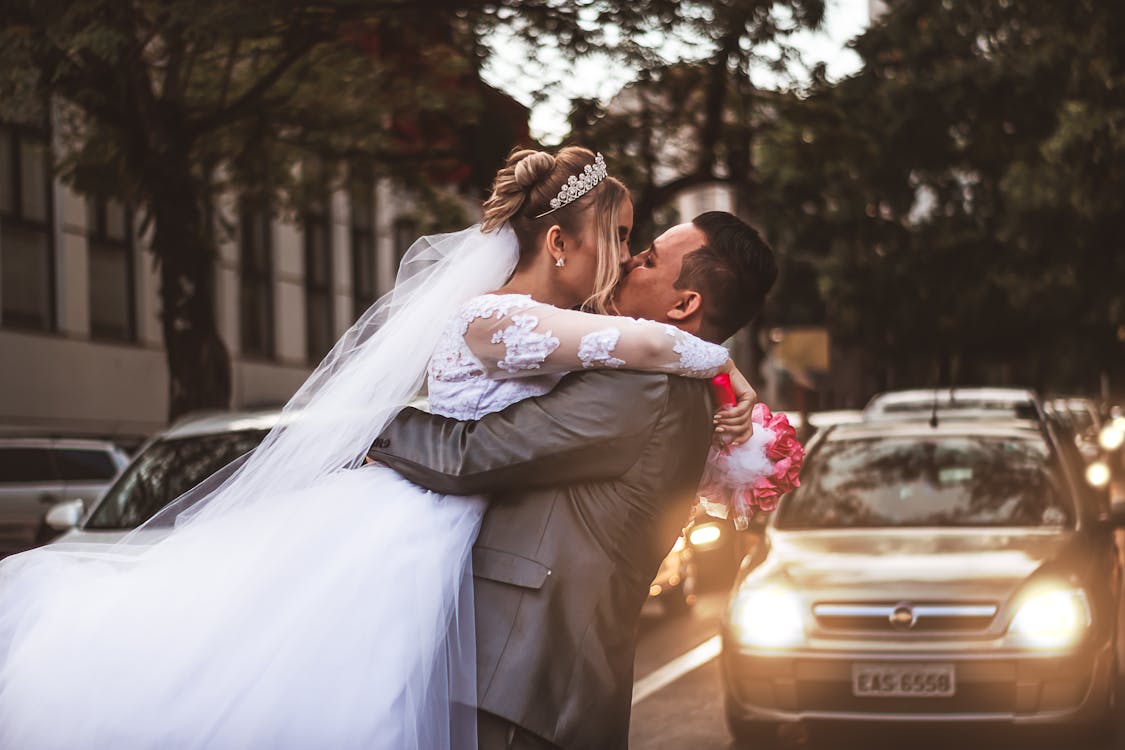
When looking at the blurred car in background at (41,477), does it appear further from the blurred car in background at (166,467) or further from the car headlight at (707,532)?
the car headlight at (707,532)

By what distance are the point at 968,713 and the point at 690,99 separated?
11717 mm

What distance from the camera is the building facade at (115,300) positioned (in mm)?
22312

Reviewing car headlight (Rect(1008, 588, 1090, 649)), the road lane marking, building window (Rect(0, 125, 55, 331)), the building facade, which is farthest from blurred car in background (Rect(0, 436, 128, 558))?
car headlight (Rect(1008, 588, 1090, 649))

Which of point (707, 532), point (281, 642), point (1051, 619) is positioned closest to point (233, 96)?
point (707, 532)

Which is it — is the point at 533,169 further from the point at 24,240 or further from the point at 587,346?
the point at 24,240

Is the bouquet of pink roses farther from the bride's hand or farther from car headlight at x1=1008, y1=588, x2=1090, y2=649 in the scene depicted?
car headlight at x1=1008, y1=588, x2=1090, y2=649

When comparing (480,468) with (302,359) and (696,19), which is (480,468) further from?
(302,359)

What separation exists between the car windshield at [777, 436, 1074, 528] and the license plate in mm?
1255

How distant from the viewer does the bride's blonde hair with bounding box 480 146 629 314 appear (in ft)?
10.1

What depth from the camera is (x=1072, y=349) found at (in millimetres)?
44625

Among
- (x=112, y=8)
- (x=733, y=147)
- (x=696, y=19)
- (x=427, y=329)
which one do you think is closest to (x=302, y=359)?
(x=733, y=147)

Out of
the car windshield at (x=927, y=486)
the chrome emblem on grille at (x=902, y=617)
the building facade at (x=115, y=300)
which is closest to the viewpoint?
the chrome emblem on grille at (x=902, y=617)

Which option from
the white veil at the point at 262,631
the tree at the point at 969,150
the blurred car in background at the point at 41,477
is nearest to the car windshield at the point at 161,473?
the white veil at the point at 262,631

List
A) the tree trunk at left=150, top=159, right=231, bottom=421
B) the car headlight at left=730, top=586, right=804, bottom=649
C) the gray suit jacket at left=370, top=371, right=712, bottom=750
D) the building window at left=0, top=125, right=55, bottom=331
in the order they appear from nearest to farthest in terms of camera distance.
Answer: the gray suit jacket at left=370, top=371, right=712, bottom=750 → the car headlight at left=730, top=586, right=804, bottom=649 → the tree trunk at left=150, top=159, right=231, bottom=421 → the building window at left=0, top=125, right=55, bottom=331
